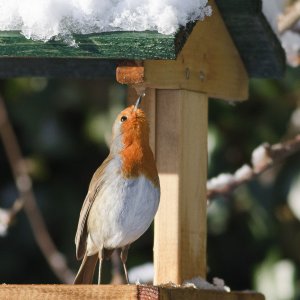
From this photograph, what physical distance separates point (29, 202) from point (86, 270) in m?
2.03

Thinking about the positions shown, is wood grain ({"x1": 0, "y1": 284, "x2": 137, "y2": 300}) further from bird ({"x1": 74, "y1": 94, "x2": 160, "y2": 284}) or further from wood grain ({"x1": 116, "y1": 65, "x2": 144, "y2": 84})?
wood grain ({"x1": 116, "y1": 65, "x2": 144, "y2": 84})

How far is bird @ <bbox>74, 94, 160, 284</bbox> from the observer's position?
11.5 ft

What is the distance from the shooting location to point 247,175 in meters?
4.40

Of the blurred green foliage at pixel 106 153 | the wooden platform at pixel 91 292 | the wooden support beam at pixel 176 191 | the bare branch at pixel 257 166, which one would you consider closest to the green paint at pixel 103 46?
the wooden support beam at pixel 176 191

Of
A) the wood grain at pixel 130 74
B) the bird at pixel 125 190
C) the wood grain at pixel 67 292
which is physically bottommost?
the wood grain at pixel 67 292

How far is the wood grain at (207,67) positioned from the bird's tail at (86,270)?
0.60 metres

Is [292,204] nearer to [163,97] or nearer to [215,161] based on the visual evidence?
[215,161]

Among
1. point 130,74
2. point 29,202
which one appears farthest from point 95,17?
point 29,202

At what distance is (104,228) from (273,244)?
Answer: 2.06 metres

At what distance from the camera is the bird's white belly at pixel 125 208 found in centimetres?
348

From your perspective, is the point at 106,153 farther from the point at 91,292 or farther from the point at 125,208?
the point at 91,292

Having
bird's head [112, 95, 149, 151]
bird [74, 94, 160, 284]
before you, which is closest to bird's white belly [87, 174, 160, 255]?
bird [74, 94, 160, 284]

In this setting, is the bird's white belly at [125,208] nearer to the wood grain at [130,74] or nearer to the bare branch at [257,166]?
the wood grain at [130,74]

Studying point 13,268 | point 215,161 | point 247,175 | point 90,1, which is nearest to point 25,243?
point 13,268
